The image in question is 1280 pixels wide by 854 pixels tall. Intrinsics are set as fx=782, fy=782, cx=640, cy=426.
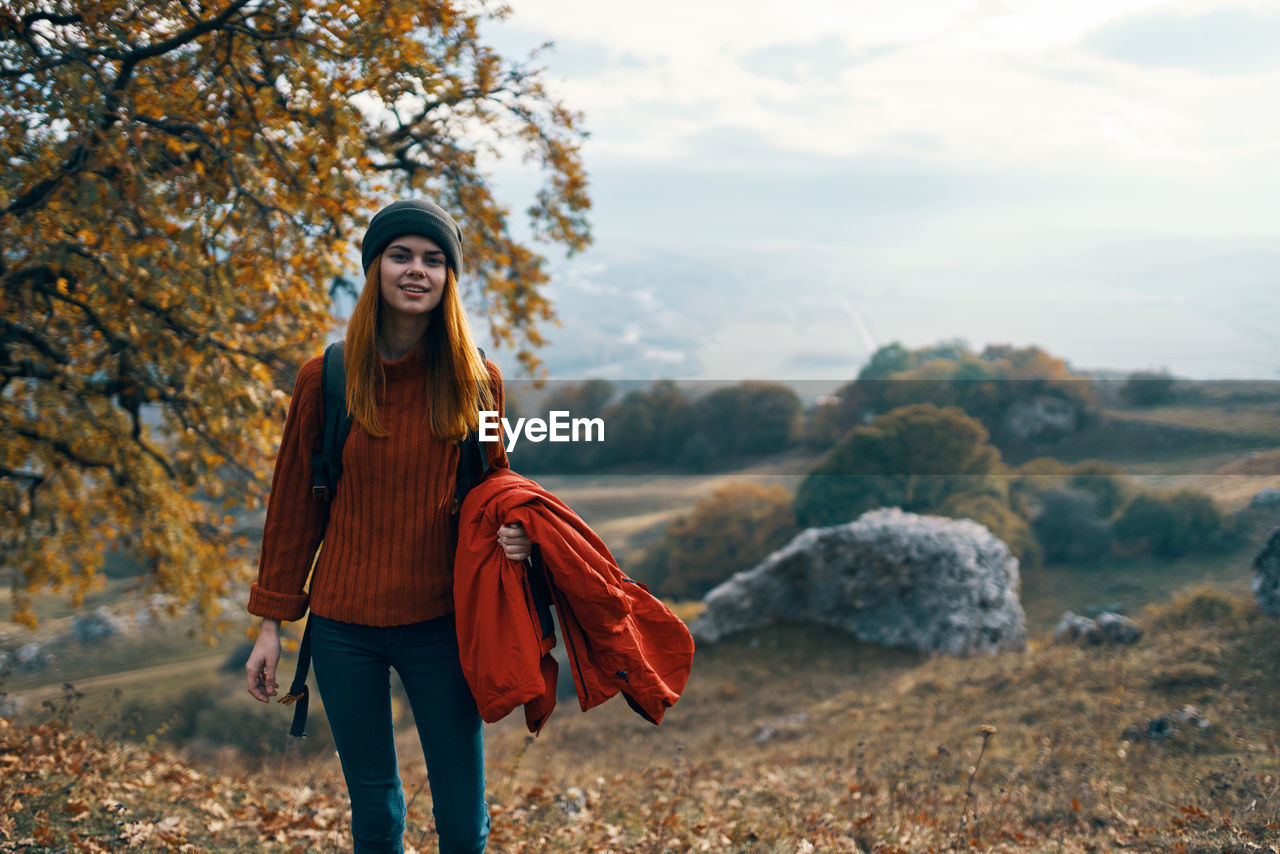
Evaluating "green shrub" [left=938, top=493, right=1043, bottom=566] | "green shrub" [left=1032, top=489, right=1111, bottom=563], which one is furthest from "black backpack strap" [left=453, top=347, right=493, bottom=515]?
"green shrub" [left=1032, top=489, right=1111, bottom=563]

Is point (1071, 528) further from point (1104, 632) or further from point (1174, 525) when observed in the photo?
point (1104, 632)

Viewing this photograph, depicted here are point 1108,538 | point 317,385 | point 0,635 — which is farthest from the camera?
point 1108,538

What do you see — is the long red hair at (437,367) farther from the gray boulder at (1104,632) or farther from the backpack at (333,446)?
the gray boulder at (1104,632)

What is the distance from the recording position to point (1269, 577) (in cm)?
923

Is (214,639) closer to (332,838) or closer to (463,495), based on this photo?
(332,838)

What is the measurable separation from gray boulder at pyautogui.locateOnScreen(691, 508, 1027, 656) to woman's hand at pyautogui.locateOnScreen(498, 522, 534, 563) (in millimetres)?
14058

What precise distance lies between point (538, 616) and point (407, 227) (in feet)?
3.87

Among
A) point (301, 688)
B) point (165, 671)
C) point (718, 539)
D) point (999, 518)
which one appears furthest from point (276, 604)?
point (718, 539)

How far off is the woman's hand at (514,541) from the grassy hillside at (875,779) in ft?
9.30

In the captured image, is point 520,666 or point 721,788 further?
point 721,788

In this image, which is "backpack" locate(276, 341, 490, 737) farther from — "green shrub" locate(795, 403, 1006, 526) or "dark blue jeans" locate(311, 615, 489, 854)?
"green shrub" locate(795, 403, 1006, 526)

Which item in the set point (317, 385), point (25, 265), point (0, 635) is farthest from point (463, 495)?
point (0, 635)

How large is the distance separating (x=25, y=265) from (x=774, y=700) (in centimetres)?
1162

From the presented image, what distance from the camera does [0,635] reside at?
17.0 m
